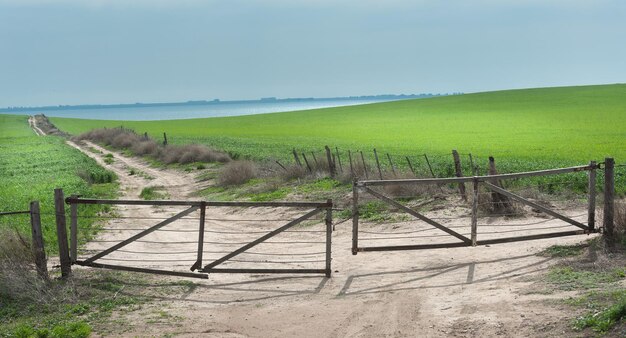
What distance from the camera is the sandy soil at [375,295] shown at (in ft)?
32.6

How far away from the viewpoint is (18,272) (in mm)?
11969

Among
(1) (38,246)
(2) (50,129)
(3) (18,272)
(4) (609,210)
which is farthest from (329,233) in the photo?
(2) (50,129)

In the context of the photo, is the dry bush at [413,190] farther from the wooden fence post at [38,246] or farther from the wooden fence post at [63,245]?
the wooden fence post at [38,246]

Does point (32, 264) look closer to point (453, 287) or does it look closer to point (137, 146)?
point (453, 287)

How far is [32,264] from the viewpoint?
1259cm

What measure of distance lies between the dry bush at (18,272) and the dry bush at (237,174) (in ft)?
54.6

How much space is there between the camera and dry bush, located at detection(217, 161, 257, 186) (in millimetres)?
29438

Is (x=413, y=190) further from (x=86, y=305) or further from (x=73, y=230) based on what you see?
(x=86, y=305)

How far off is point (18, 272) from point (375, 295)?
642 centimetres

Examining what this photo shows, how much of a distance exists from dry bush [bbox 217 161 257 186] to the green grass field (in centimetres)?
1008

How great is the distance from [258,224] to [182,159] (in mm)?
21756

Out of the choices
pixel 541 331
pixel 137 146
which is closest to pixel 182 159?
pixel 137 146

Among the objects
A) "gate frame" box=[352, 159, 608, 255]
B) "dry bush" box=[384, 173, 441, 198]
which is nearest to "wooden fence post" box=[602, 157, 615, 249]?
"gate frame" box=[352, 159, 608, 255]

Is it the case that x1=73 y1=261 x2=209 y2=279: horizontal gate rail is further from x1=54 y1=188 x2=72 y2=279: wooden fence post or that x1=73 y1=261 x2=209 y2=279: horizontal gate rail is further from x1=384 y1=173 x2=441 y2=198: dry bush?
x1=384 y1=173 x2=441 y2=198: dry bush
